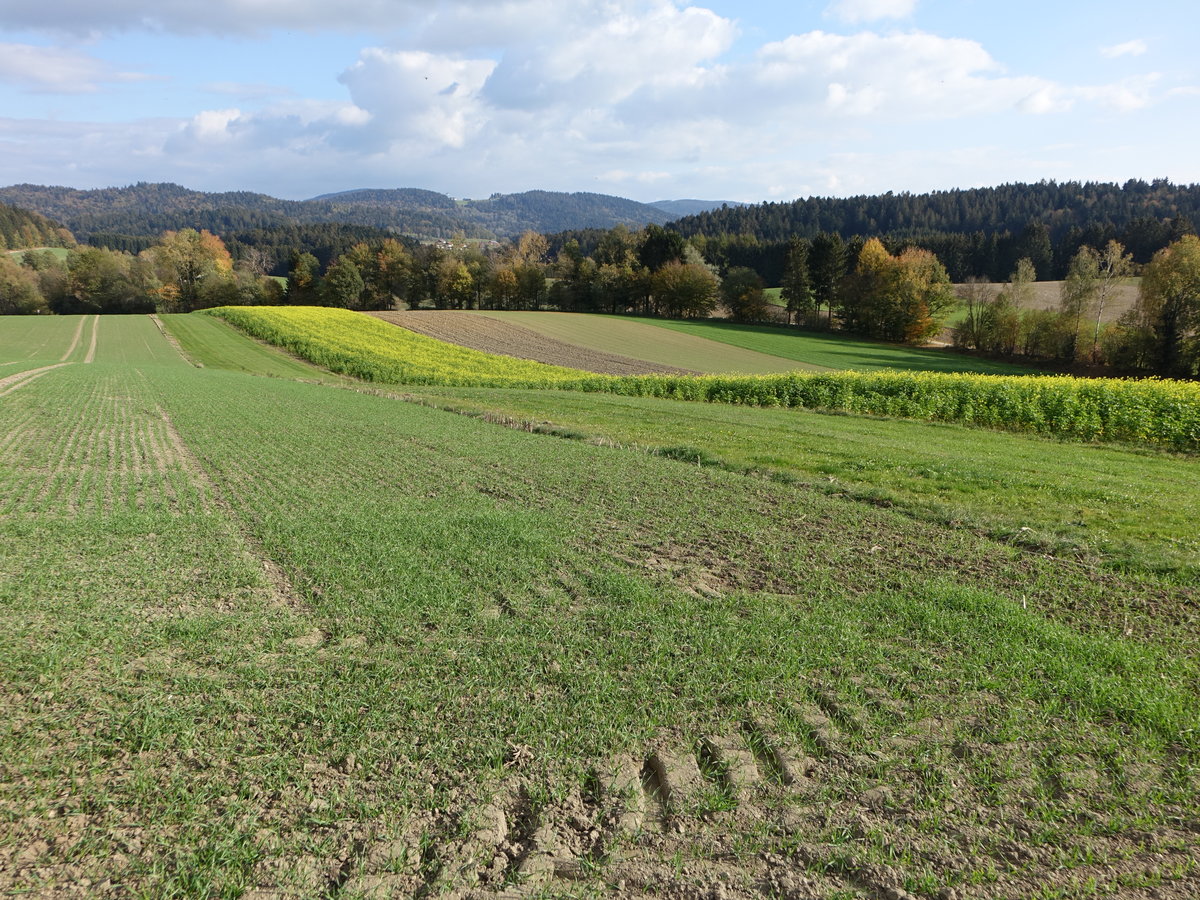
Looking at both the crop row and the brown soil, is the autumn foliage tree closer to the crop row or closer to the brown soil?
the brown soil

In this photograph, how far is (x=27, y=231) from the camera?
14550 cm

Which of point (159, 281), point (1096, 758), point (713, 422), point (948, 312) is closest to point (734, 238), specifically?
point (948, 312)

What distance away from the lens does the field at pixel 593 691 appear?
4.40 meters

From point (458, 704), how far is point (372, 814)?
1.35 meters

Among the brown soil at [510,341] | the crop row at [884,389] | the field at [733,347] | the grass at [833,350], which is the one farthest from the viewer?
the grass at [833,350]

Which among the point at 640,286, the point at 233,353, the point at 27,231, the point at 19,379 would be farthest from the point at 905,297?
the point at 27,231

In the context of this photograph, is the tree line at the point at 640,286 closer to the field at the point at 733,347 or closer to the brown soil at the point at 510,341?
the field at the point at 733,347

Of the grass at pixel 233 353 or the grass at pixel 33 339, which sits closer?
the grass at pixel 33 339

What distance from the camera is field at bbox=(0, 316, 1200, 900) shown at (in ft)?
14.4

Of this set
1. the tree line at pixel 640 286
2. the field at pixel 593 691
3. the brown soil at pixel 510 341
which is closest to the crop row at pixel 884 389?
the brown soil at pixel 510 341

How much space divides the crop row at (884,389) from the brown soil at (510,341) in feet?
11.9

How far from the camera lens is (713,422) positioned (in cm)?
2311

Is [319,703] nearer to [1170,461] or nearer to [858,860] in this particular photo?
[858,860]

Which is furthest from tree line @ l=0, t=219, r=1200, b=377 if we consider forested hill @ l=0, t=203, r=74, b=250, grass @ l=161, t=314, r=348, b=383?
forested hill @ l=0, t=203, r=74, b=250
